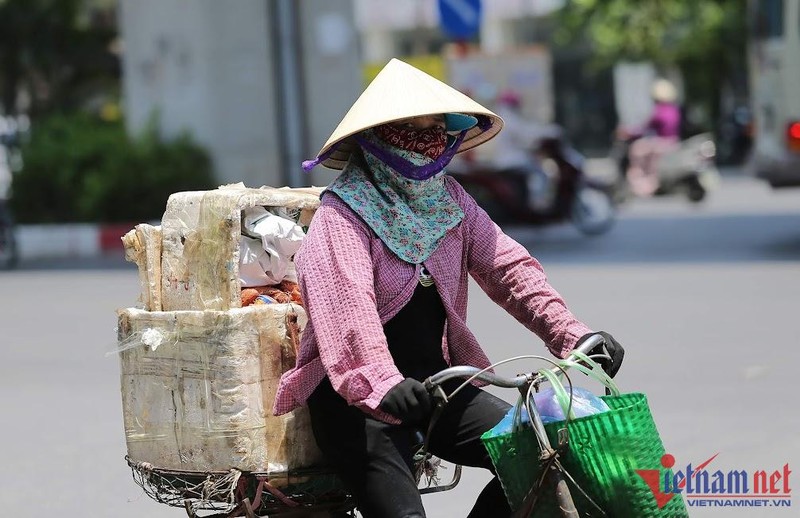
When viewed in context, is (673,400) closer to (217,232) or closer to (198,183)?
(217,232)

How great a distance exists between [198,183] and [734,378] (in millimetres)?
9466

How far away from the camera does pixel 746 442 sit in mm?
5426

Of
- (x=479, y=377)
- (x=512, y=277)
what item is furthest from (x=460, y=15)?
(x=479, y=377)

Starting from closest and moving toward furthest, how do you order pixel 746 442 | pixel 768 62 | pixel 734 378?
Answer: pixel 746 442 → pixel 734 378 → pixel 768 62

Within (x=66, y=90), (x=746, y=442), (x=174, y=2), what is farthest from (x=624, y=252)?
(x=66, y=90)

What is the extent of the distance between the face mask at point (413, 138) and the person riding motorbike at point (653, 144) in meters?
15.9

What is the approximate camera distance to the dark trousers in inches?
115

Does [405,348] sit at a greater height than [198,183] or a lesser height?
greater

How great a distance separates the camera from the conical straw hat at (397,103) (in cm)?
304

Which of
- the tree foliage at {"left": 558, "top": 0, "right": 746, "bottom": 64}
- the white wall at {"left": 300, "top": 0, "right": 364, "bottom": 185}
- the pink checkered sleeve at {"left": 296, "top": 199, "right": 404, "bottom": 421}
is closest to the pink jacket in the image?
the pink checkered sleeve at {"left": 296, "top": 199, "right": 404, "bottom": 421}

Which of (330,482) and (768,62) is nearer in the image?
(330,482)

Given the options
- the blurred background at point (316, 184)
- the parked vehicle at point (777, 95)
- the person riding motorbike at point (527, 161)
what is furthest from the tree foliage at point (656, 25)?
the parked vehicle at point (777, 95)

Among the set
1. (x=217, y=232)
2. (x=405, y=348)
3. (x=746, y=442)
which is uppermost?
(x=217, y=232)

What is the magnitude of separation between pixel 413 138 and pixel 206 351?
2.27 feet
